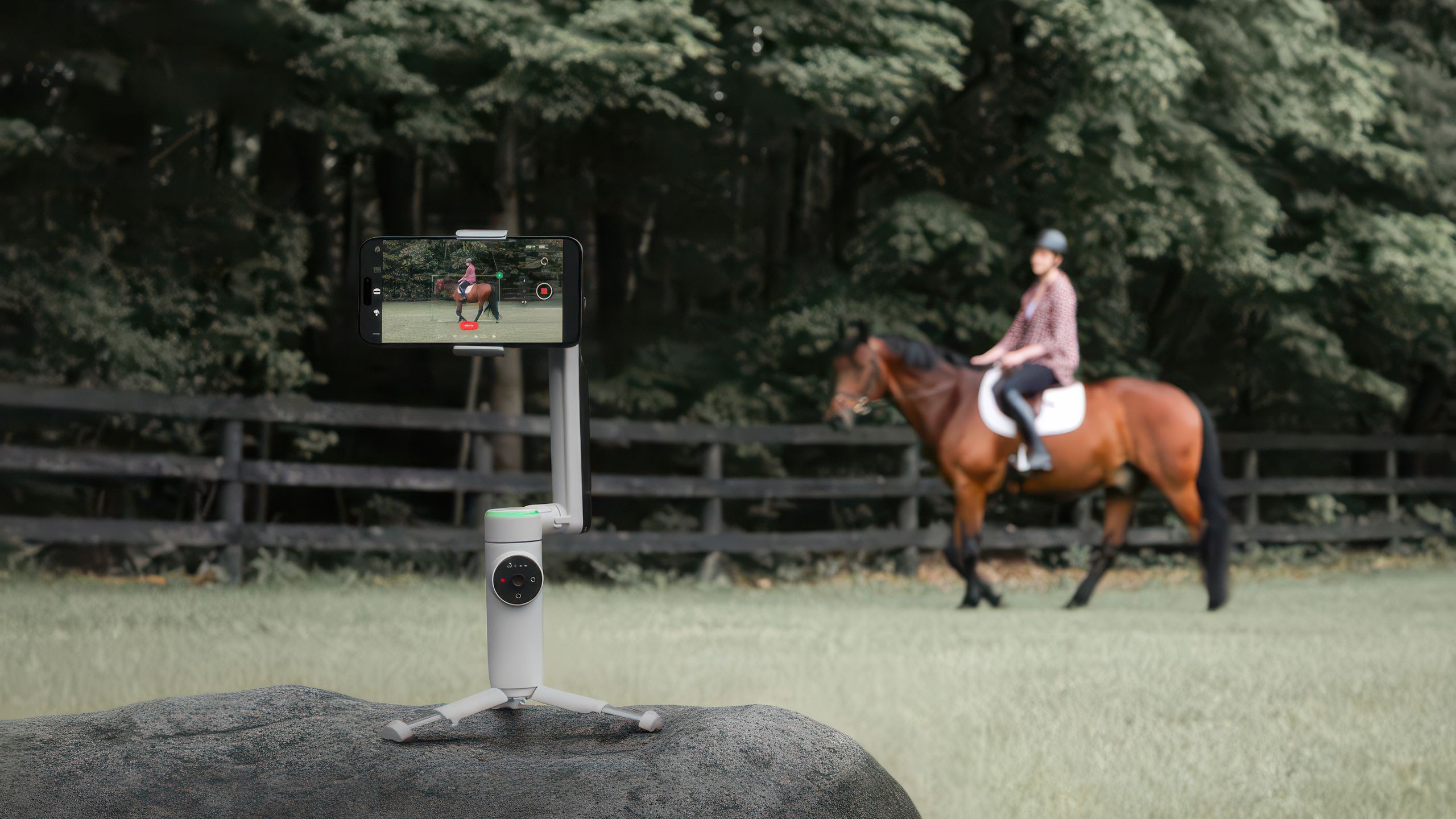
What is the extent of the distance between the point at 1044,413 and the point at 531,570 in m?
7.59

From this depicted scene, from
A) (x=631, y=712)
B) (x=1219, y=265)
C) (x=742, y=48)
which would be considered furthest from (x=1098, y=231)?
(x=631, y=712)

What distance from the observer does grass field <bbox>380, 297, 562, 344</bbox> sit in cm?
231

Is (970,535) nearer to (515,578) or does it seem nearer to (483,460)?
(483,460)

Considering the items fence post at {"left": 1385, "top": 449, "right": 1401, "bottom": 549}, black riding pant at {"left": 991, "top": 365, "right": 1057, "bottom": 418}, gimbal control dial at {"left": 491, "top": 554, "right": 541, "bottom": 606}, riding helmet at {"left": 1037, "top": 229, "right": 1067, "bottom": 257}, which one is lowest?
fence post at {"left": 1385, "top": 449, "right": 1401, "bottom": 549}

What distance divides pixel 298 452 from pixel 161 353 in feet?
8.09

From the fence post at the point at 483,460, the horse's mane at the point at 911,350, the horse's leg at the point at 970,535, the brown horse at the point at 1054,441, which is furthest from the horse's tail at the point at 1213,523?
the fence post at the point at 483,460

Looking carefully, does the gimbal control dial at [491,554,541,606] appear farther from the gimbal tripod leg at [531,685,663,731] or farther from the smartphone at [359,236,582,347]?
the smartphone at [359,236,582,347]

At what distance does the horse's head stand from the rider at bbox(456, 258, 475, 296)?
23.2 feet

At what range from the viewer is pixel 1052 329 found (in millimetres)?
8898

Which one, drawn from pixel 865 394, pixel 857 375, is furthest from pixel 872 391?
pixel 857 375

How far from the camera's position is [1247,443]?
1384cm

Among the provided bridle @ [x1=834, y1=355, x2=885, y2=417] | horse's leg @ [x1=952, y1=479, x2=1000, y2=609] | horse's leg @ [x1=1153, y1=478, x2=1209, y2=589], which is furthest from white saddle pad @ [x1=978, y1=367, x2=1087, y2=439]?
horse's leg @ [x1=1153, y1=478, x2=1209, y2=589]

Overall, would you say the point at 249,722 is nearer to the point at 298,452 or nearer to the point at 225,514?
the point at 225,514

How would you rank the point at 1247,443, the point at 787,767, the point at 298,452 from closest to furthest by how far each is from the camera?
the point at 787,767, the point at 298,452, the point at 1247,443
